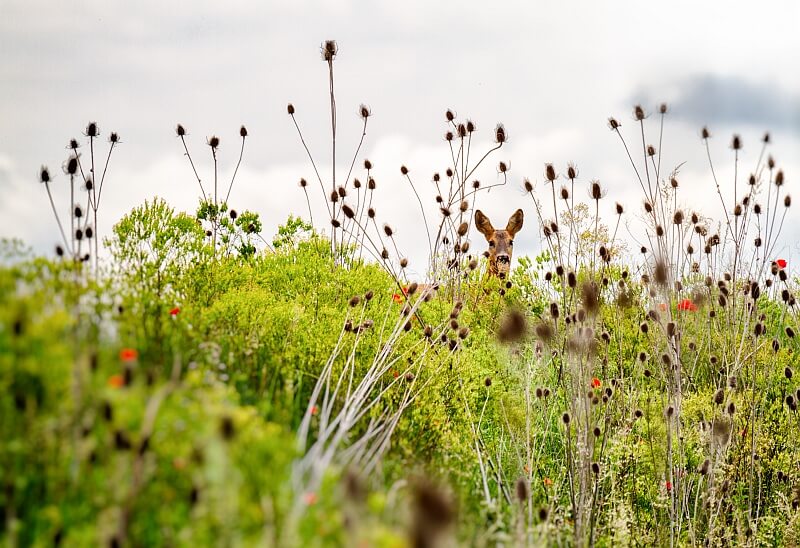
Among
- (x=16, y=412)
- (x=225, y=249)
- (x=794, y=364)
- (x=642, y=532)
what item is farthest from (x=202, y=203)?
(x=16, y=412)

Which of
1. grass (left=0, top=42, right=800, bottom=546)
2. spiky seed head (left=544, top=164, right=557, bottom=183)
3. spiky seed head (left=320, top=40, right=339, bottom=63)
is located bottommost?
grass (left=0, top=42, right=800, bottom=546)

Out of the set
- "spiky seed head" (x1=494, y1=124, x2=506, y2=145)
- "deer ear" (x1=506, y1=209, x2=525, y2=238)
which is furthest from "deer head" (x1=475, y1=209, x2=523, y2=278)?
"spiky seed head" (x1=494, y1=124, x2=506, y2=145)

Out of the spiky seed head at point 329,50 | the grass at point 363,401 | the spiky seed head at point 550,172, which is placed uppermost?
the spiky seed head at point 329,50

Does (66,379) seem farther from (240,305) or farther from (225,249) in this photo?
(225,249)

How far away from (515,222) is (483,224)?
41 cm

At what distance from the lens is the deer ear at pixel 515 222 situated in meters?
9.80

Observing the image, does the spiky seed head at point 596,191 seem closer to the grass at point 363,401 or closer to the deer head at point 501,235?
the grass at point 363,401

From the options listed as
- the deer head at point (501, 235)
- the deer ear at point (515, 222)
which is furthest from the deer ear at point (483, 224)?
the deer ear at point (515, 222)

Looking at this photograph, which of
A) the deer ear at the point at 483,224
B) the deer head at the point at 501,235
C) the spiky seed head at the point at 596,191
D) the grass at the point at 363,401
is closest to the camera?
the grass at the point at 363,401

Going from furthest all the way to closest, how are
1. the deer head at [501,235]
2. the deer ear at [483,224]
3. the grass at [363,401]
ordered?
1. the deer ear at [483,224]
2. the deer head at [501,235]
3. the grass at [363,401]

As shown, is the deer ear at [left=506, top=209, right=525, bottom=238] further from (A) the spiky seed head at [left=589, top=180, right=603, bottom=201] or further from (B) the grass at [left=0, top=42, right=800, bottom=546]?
(A) the spiky seed head at [left=589, top=180, right=603, bottom=201]

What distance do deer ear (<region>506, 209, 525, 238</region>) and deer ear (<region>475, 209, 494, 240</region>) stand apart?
224mm

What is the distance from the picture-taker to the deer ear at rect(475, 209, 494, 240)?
9.79 metres

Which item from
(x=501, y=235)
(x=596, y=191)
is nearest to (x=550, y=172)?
(x=596, y=191)
